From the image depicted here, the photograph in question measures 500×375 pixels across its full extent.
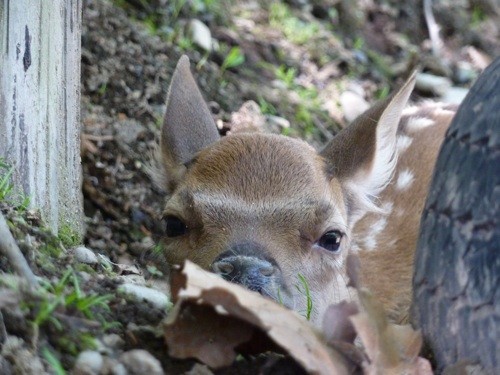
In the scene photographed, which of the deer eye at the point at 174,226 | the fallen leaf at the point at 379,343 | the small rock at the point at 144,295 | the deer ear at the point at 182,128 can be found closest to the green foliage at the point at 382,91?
the deer ear at the point at 182,128

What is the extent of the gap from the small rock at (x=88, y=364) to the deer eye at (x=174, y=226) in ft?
6.47

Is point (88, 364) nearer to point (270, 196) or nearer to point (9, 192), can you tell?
point (9, 192)

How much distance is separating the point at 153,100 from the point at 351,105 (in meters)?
1.99

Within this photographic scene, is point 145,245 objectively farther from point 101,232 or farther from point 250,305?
point 250,305

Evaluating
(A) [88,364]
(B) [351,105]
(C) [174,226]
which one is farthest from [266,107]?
(A) [88,364]

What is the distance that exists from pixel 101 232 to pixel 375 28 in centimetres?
517

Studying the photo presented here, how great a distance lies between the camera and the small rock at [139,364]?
2.54 metres

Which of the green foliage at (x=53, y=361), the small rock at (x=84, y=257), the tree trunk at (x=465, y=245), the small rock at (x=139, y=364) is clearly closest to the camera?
the green foliage at (x=53, y=361)

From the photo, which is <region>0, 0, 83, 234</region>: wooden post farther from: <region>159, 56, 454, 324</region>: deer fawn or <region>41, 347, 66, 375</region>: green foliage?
<region>41, 347, 66, 375</region>: green foliage

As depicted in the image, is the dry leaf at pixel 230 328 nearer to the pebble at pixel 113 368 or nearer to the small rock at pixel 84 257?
the pebble at pixel 113 368

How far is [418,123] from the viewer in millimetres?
6316

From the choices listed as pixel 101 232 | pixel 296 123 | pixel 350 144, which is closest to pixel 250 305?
pixel 350 144

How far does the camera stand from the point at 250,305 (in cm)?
260

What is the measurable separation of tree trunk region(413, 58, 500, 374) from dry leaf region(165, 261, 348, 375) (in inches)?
16.1
